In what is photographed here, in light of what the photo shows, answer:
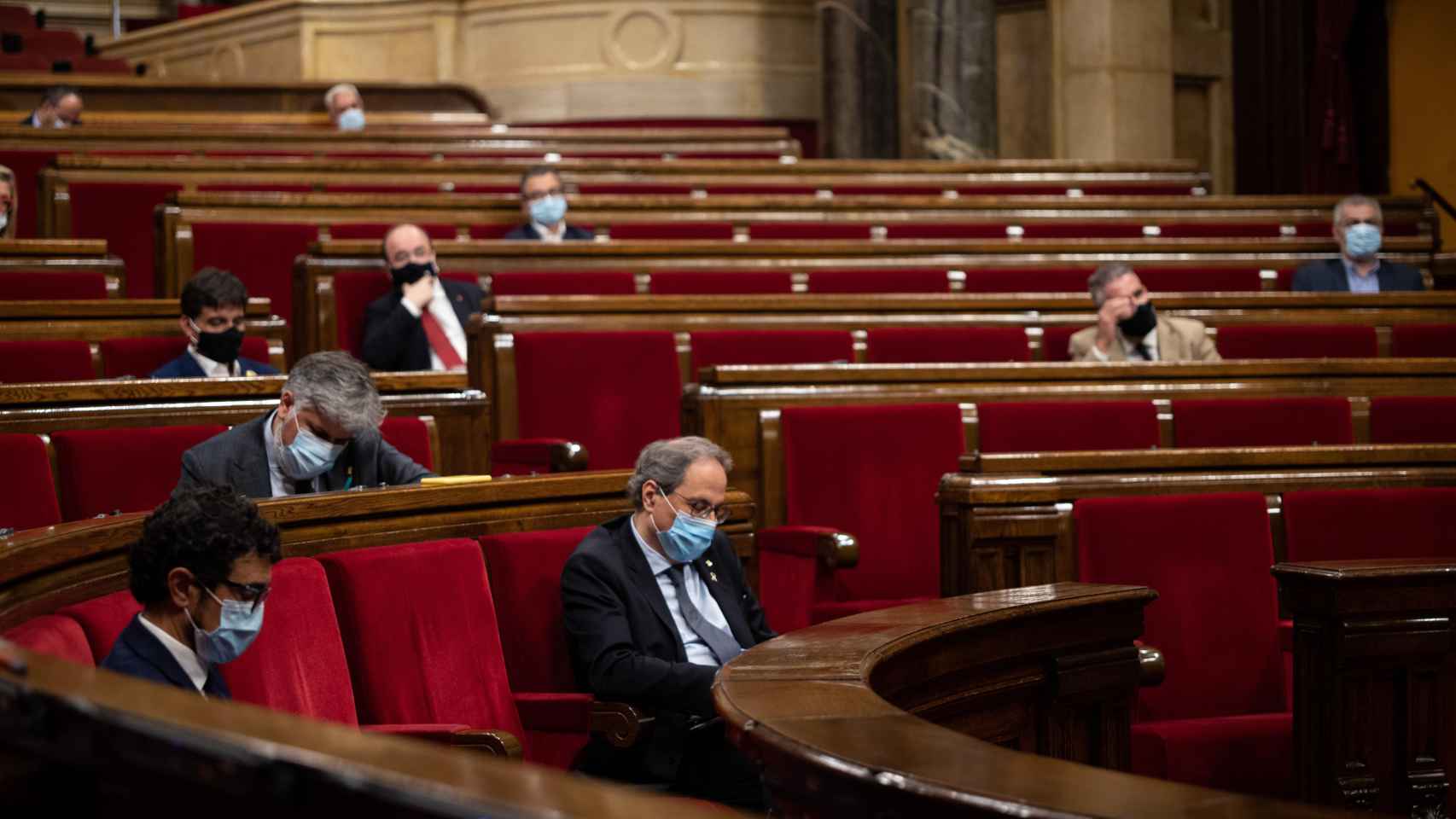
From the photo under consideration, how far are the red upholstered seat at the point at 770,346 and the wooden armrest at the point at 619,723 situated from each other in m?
1.31

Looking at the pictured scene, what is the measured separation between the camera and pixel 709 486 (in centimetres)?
210

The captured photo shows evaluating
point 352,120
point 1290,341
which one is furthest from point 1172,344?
point 352,120

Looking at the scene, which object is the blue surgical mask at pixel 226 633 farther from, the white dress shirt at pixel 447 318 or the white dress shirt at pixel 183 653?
the white dress shirt at pixel 447 318

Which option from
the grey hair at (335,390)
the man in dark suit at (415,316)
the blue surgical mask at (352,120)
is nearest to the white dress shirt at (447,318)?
the man in dark suit at (415,316)

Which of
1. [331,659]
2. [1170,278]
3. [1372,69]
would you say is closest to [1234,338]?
[1170,278]

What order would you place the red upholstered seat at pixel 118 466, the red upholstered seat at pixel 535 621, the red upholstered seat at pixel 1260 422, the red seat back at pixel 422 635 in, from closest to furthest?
the red seat back at pixel 422 635
the red upholstered seat at pixel 535 621
the red upholstered seat at pixel 118 466
the red upholstered seat at pixel 1260 422

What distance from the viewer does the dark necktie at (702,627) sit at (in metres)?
2.09

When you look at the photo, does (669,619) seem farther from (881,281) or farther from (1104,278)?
(881,281)

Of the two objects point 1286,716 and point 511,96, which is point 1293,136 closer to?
point 511,96

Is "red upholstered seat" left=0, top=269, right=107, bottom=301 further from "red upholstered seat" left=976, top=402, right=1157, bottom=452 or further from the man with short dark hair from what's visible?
"red upholstered seat" left=976, top=402, right=1157, bottom=452

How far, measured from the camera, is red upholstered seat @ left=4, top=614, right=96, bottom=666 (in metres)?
1.35

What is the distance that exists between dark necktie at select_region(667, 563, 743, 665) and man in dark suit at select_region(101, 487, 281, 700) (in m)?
0.72

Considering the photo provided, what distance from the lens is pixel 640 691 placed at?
193cm

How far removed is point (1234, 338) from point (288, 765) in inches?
120
